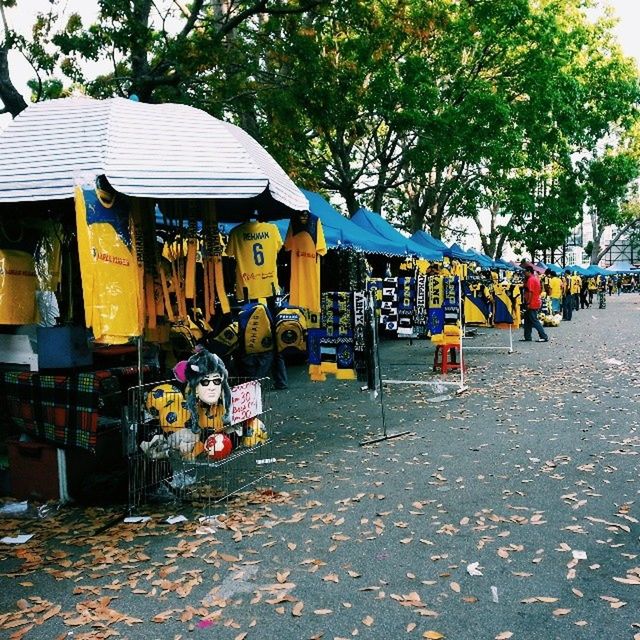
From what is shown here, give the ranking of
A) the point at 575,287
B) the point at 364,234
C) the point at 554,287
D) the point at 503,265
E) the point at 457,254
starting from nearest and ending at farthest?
1. the point at 364,234
2. the point at 457,254
3. the point at 554,287
4. the point at 503,265
5. the point at 575,287

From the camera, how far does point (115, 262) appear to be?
472 cm

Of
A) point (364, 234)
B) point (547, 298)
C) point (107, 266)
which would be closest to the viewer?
point (107, 266)

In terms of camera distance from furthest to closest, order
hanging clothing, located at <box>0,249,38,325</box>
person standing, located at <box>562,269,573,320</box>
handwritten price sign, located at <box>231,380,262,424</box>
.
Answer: person standing, located at <box>562,269,573,320</box> < hanging clothing, located at <box>0,249,38,325</box> < handwritten price sign, located at <box>231,380,262,424</box>

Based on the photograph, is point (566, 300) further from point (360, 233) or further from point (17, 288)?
point (17, 288)

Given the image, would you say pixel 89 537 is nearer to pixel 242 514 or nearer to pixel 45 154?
pixel 242 514

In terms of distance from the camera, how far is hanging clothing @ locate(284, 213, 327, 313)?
6633mm

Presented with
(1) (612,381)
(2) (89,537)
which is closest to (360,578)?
(2) (89,537)

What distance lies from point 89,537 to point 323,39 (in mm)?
13655

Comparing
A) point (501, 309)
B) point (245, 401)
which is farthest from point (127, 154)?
point (501, 309)

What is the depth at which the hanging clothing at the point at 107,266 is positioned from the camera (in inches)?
178

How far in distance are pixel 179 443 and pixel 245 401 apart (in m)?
0.66

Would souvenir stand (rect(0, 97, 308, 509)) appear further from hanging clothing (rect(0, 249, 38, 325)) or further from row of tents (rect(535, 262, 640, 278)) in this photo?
row of tents (rect(535, 262, 640, 278))

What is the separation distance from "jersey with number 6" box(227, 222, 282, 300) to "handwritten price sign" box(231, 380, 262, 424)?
3.60 feet

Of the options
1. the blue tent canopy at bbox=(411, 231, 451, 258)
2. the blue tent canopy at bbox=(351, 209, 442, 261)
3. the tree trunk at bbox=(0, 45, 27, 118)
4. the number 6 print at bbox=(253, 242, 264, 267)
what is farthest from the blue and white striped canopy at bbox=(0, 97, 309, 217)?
the blue tent canopy at bbox=(411, 231, 451, 258)
